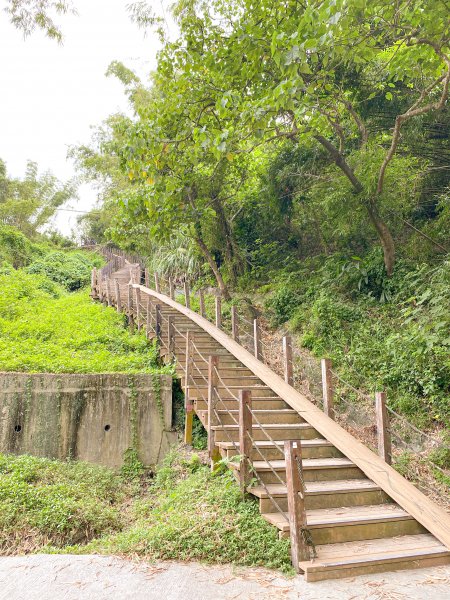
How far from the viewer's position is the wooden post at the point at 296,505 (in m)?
3.42

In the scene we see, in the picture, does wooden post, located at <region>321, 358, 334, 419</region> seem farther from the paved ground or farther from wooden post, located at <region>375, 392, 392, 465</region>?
the paved ground

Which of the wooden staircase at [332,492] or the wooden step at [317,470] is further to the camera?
the wooden step at [317,470]

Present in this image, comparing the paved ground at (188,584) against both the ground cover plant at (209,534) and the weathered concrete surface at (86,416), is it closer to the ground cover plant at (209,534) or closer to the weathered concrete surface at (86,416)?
the ground cover plant at (209,534)

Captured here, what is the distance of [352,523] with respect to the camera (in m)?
3.84

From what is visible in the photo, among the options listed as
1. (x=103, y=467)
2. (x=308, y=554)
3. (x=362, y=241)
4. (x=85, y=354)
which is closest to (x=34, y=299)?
(x=85, y=354)

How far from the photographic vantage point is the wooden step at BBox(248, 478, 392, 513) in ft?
13.5

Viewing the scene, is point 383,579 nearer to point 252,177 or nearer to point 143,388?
point 143,388

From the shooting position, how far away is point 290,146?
10820 millimetres

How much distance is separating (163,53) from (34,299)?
11.2m

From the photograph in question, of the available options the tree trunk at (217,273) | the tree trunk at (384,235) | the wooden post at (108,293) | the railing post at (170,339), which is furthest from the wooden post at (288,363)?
the wooden post at (108,293)

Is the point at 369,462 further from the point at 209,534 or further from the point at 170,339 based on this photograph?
the point at 170,339

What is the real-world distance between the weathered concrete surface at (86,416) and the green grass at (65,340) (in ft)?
1.44

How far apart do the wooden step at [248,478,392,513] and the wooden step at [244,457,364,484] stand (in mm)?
105

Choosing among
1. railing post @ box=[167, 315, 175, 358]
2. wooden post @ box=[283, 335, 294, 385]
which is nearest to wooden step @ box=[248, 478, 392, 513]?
wooden post @ box=[283, 335, 294, 385]
